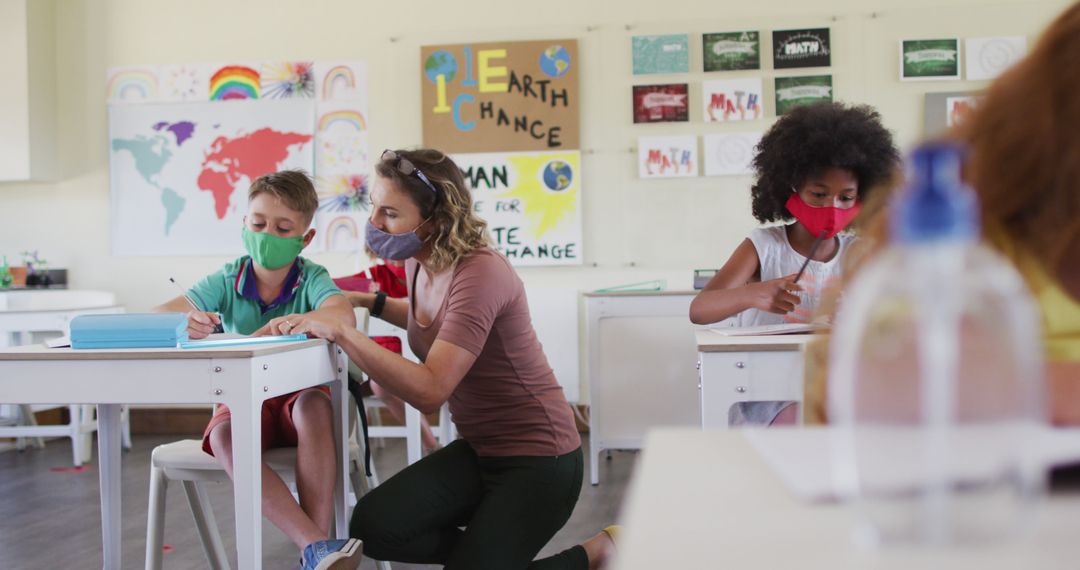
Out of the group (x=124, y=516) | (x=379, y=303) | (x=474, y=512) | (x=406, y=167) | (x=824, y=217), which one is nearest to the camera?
(x=474, y=512)

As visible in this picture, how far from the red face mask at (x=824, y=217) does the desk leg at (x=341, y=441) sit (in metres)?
1.12

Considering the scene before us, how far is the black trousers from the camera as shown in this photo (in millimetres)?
1783

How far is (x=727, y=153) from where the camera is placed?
458 cm

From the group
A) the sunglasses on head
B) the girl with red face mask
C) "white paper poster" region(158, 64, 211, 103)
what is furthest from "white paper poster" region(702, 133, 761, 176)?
the sunglasses on head

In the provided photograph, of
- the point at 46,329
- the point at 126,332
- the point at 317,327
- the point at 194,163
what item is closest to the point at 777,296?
the point at 317,327

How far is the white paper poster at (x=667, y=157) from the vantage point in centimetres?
460

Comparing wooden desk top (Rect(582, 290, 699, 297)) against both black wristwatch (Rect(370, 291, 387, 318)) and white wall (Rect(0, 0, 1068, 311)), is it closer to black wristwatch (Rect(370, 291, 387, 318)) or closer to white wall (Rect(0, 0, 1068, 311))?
white wall (Rect(0, 0, 1068, 311))

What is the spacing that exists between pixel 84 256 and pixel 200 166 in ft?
2.63

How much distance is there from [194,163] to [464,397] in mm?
3448

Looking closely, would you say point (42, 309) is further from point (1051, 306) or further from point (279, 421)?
point (1051, 306)

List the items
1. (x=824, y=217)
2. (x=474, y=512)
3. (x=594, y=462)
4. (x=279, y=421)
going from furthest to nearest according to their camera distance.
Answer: (x=594, y=462), (x=824, y=217), (x=279, y=421), (x=474, y=512)

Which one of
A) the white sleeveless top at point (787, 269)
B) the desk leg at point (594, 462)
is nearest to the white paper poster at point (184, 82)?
the desk leg at point (594, 462)

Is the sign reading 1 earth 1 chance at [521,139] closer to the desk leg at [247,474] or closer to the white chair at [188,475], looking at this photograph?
the white chair at [188,475]

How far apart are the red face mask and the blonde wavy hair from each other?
0.78 metres
